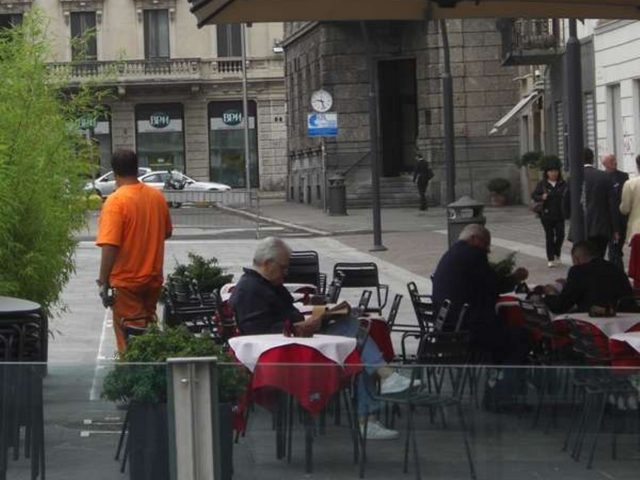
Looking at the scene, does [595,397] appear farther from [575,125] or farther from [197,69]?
[197,69]

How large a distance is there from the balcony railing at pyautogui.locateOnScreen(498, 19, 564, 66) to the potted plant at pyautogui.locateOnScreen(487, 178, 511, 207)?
5.74m

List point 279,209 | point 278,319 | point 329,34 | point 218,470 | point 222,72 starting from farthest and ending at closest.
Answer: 1. point 222,72
2. point 279,209
3. point 329,34
4. point 278,319
5. point 218,470

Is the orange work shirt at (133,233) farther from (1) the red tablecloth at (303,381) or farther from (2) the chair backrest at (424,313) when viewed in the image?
(1) the red tablecloth at (303,381)

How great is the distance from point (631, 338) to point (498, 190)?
36.9 meters

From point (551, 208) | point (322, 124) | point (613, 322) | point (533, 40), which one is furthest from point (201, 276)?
point (533, 40)

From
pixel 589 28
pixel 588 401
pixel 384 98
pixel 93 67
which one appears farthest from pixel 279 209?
pixel 588 401

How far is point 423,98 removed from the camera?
157 feet

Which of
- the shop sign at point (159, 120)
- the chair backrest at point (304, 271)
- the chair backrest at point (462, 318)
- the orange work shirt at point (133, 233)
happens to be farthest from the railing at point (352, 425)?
the shop sign at point (159, 120)

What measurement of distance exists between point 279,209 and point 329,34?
6826mm

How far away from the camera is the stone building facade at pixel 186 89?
233ft

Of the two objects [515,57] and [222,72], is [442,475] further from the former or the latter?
[222,72]

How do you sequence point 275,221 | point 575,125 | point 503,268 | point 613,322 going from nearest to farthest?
point 613,322
point 503,268
point 575,125
point 275,221

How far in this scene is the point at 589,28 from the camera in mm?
35844

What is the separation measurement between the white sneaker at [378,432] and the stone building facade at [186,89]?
2521 inches
